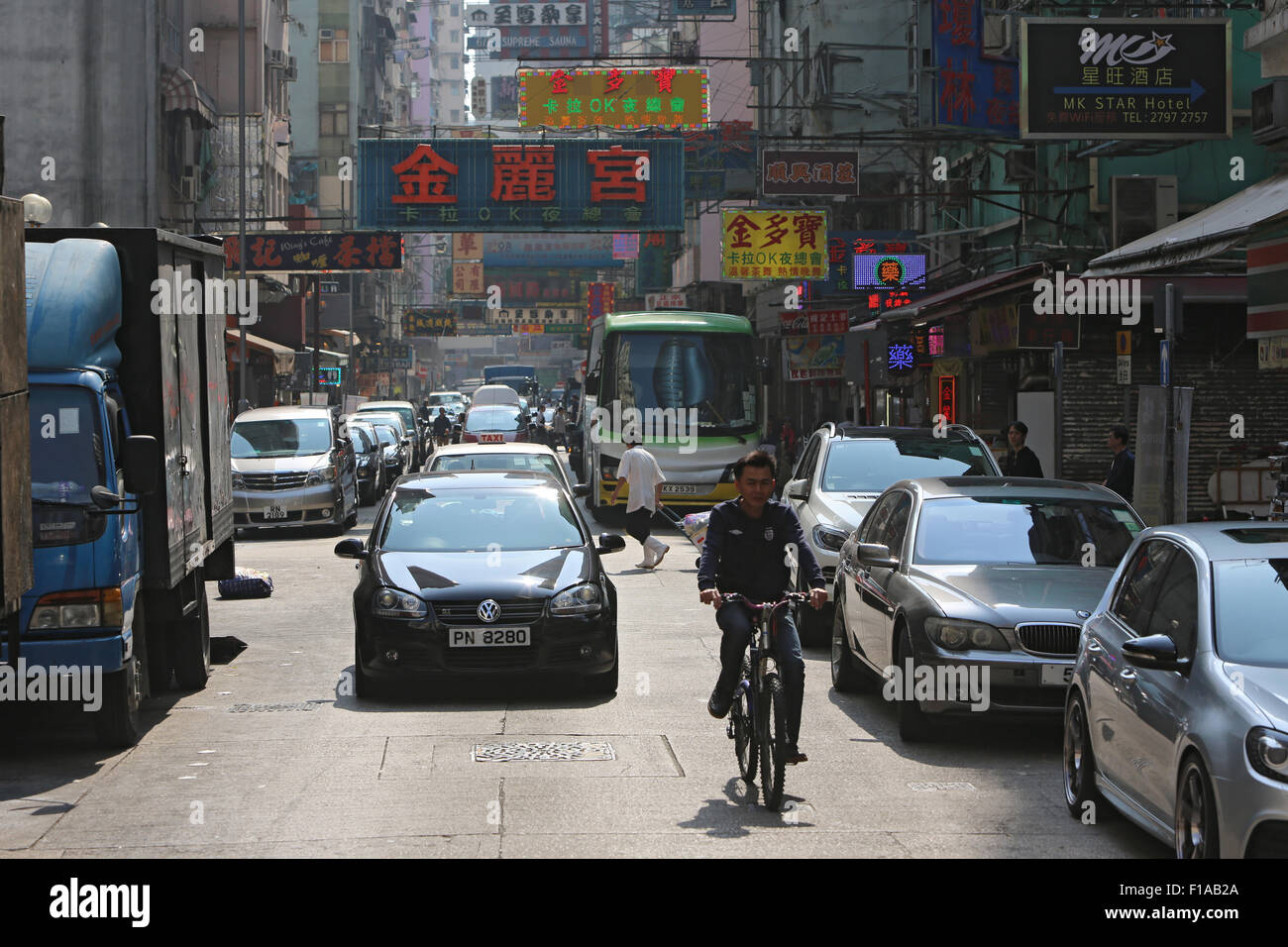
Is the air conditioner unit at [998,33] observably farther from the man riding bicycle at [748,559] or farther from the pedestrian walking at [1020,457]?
the man riding bicycle at [748,559]

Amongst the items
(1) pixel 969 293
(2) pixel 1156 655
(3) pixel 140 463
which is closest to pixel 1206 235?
(2) pixel 1156 655

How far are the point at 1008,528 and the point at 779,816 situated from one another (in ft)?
12.2

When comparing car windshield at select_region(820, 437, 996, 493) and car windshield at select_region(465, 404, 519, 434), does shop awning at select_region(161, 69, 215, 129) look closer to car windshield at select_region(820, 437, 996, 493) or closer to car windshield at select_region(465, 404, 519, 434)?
car windshield at select_region(465, 404, 519, 434)

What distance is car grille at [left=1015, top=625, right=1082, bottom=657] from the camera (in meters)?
9.81

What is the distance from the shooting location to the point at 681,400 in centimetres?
2948

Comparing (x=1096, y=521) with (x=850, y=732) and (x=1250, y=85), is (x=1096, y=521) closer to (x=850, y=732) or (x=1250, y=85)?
(x=850, y=732)

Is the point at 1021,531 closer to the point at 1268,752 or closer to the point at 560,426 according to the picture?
the point at 1268,752

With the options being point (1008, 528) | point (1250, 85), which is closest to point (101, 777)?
point (1008, 528)

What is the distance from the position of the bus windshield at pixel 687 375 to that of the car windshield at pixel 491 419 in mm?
10327

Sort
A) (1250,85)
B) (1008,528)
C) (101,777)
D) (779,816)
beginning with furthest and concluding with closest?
(1250,85) < (1008,528) < (101,777) < (779,816)

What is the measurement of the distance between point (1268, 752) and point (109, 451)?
6595 mm

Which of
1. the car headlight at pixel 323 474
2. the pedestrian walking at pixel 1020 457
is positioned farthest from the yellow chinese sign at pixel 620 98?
the pedestrian walking at pixel 1020 457

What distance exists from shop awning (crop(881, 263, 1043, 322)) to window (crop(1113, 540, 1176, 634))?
15.5 metres

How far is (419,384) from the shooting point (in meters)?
140
